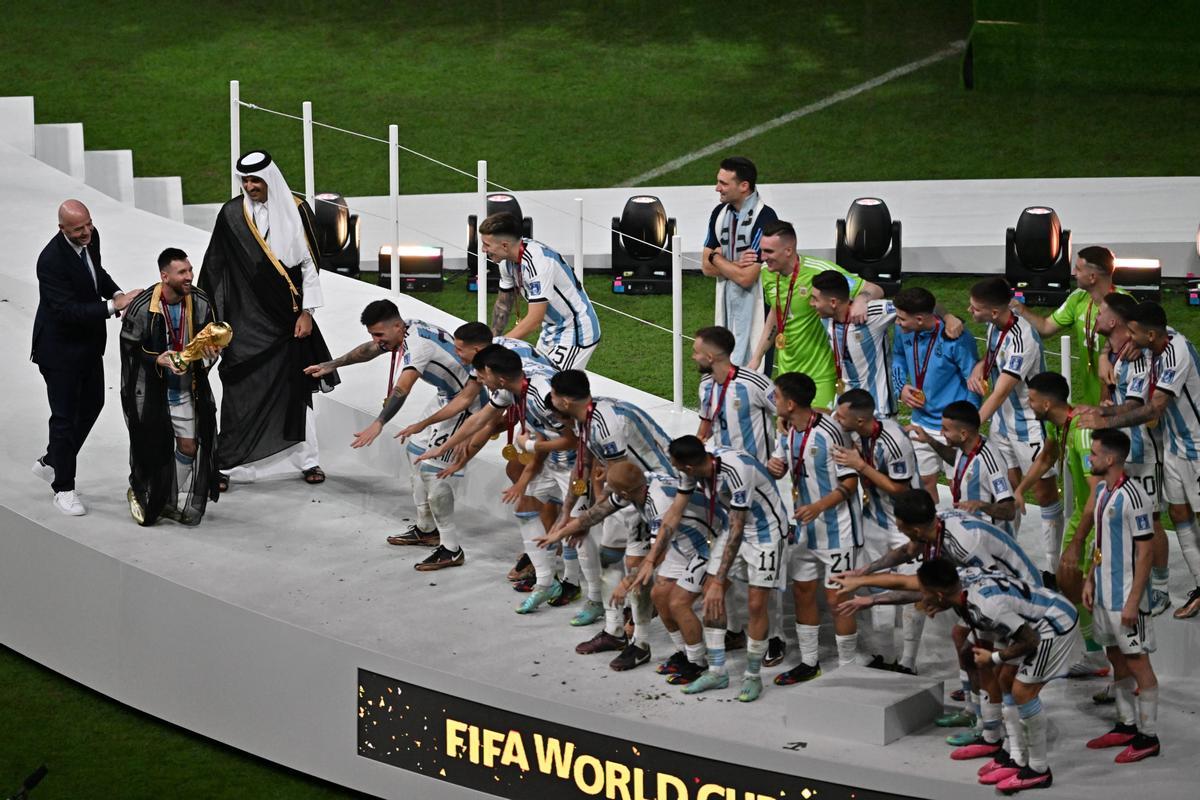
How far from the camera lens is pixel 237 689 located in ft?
25.3

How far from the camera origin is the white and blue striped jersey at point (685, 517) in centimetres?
726

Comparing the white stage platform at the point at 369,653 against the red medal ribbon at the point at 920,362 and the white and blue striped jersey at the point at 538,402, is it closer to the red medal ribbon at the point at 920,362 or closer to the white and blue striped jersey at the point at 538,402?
the white and blue striped jersey at the point at 538,402

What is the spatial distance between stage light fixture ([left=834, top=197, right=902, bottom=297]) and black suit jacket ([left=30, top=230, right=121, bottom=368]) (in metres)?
5.16

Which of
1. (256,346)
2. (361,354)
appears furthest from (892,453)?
(256,346)

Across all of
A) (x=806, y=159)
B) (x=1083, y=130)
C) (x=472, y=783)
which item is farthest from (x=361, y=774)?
(x=1083, y=130)

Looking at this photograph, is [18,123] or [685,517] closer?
[685,517]

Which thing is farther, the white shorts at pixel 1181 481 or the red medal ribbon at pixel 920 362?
the red medal ribbon at pixel 920 362

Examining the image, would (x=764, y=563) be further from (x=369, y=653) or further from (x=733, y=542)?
(x=369, y=653)

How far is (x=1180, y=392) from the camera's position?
24.6ft

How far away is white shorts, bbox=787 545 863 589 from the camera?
Result: 7.30 meters

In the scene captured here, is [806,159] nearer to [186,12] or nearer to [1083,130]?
[1083,130]

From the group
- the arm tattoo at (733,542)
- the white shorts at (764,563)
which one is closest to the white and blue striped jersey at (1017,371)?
the white shorts at (764,563)

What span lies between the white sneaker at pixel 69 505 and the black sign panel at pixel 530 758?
6.24 ft

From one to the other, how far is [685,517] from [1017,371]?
149 centimetres
